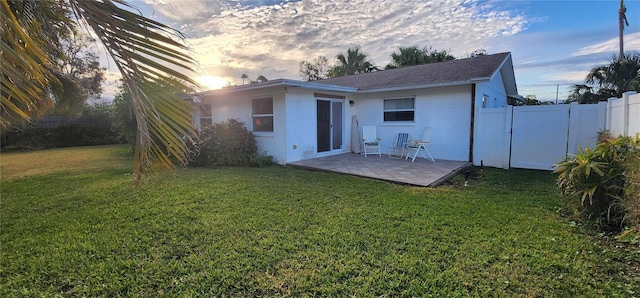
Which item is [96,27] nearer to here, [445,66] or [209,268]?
[209,268]

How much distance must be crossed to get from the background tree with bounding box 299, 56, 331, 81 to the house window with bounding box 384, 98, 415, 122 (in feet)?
72.8

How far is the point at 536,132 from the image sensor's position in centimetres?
745

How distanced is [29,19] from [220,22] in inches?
189

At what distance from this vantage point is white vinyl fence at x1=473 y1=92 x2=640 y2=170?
6797 millimetres

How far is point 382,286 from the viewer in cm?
254

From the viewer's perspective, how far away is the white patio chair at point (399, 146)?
9.70 metres

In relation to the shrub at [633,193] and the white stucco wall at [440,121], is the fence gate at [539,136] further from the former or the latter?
the shrub at [633,193]

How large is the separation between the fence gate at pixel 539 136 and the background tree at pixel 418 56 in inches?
606

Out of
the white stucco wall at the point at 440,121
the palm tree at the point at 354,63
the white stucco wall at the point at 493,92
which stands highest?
the palm tree at the point at 354,63

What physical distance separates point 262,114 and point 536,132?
7.87 meters

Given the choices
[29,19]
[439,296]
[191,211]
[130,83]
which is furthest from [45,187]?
[439,296]

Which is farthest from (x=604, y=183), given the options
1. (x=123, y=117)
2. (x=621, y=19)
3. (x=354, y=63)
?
(x=354, y=63)

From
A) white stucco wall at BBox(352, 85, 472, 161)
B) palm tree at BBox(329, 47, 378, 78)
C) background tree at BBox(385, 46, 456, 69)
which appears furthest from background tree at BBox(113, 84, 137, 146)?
background tree at BBox(385, 46, 456, 69)

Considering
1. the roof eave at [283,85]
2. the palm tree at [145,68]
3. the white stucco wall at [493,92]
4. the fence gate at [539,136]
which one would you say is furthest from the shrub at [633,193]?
the roof eave at [283,85]
